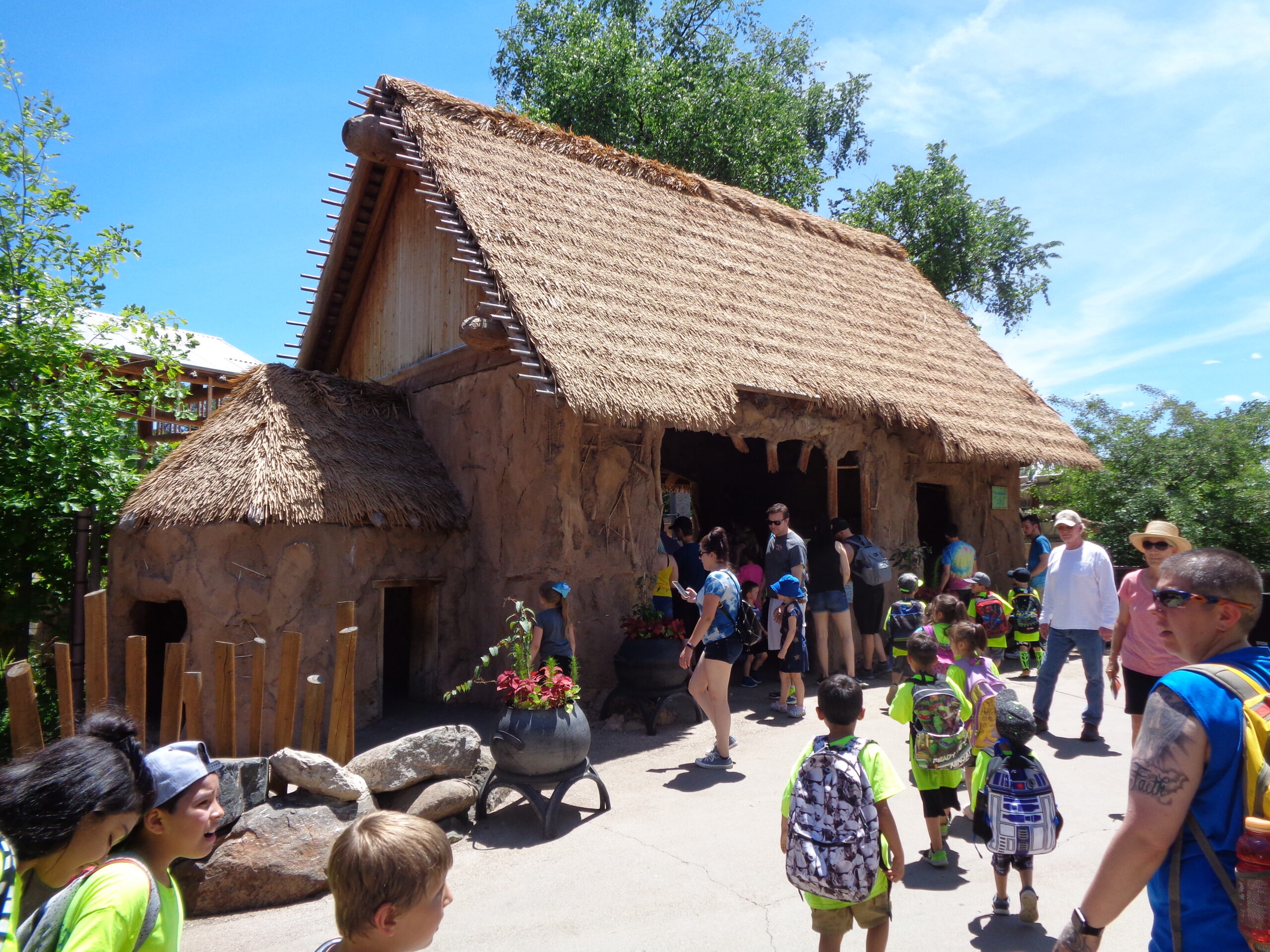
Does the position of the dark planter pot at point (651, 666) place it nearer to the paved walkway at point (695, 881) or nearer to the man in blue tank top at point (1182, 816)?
the paved walkway at point (695, 881)

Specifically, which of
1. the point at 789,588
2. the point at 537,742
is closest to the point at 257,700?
the point at 537,742

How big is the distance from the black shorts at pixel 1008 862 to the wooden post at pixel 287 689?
14.0 feet

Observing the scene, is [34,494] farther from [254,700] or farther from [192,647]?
[254,700]

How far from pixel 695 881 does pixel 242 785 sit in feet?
9.04

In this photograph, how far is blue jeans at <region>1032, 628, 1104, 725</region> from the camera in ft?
20.8

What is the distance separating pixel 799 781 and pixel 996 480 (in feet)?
32.1

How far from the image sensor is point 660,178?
11414mm

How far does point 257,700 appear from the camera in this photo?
5500mm

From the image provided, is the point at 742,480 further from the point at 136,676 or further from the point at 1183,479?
the point at 136,676

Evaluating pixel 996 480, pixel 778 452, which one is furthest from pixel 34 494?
pixel 996 480

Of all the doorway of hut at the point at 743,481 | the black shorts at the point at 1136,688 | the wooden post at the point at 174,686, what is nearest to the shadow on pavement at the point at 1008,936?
the black shorts at the point at 1136,688

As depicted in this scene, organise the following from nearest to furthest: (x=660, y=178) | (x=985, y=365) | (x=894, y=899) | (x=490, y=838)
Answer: (x=894, y=899) < (x=490, y=838) < (x=660, y=178) < (x=985, y=365)

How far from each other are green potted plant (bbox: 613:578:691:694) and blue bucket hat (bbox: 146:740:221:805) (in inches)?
205

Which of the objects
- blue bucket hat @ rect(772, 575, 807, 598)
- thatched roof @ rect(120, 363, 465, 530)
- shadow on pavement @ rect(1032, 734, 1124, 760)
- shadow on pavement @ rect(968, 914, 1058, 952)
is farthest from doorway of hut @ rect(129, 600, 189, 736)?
shadow on pavement @ rect(1032, 734, 1124, 760)
